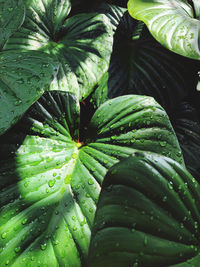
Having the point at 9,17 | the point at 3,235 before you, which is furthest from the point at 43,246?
the point at 9,17

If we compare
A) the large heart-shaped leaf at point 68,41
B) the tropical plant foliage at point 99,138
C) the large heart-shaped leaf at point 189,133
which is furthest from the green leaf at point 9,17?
the large heart-shaped leaf at point 189,133

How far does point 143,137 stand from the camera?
2.78 ft

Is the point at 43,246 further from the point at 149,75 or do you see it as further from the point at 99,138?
the point at 149,75

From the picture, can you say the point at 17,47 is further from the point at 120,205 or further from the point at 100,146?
the point at 120,205

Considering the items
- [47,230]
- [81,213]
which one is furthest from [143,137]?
[47,230]

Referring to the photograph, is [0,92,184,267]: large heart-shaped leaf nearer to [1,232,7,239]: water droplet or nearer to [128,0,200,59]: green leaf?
[1,232,7,239]: water droplet

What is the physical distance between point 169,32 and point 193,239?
807 mm

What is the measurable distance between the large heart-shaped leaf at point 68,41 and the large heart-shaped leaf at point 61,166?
0.53 feet

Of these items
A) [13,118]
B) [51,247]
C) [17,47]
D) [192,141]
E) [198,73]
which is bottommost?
[192,141]

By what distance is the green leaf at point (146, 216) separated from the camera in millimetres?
444

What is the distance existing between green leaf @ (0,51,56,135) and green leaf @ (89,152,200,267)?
30cm

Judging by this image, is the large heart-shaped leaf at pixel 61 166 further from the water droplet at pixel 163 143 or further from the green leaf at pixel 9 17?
the green leaf at pixel 9 17

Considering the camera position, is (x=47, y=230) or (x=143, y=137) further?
(x=143, y=137)

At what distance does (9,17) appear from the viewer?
0.85 meters
